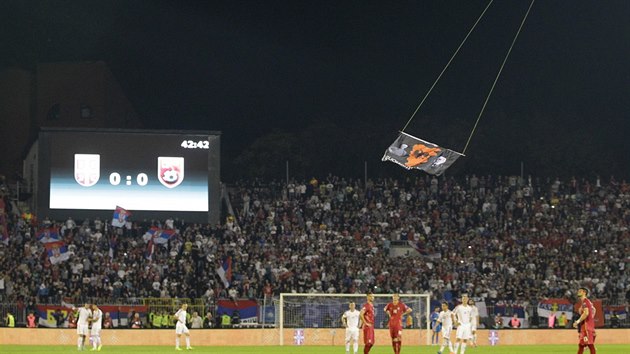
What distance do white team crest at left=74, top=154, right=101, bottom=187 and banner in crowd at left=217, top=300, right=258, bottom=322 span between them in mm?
12353

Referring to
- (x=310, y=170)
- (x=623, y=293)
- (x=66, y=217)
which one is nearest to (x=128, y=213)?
(x=66, y=217)

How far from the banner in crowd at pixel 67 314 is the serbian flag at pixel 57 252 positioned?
5032mm

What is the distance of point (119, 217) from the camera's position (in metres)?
60.6

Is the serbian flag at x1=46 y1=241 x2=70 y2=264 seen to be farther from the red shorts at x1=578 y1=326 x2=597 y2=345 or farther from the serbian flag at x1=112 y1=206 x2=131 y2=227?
the red shorts at x1=578 y1=326 x2=597 y2=345

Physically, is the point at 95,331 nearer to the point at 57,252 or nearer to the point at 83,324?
the point at 83,324

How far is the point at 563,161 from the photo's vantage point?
88.8 metres

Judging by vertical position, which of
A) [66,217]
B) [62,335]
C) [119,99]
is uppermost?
[119,99]

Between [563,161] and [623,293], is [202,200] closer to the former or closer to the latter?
[623,293]

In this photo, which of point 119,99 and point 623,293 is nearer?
point 623,293

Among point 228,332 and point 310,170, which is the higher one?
point 310,170

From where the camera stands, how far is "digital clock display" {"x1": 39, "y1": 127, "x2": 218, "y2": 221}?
6112 centimetres

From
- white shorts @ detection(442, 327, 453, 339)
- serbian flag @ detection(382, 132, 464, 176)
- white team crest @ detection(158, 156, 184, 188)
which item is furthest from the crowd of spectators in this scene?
serbian flag @ detection(382, 132, 464, 176)

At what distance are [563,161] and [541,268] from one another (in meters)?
30.4

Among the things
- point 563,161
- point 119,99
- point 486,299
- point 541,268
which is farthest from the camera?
point 563,161
